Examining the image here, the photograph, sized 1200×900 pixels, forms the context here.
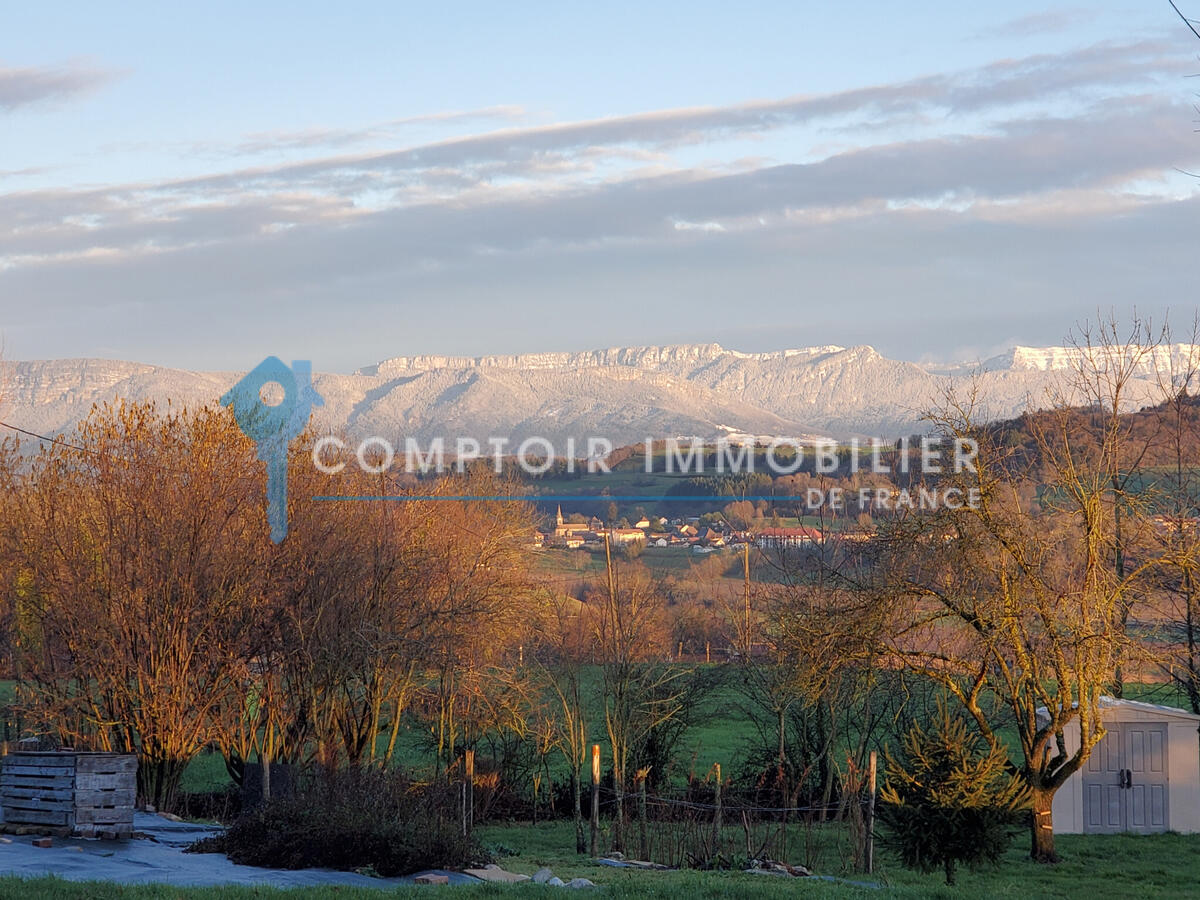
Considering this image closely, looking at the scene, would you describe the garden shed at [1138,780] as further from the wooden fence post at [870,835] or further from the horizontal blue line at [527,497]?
the horizontal blue line at [527,497]

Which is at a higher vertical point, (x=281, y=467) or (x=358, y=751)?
(x=281, y=467)

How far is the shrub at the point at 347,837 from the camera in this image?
1323 centimetres

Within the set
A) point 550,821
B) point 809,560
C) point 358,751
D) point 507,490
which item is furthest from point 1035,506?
point 507,490

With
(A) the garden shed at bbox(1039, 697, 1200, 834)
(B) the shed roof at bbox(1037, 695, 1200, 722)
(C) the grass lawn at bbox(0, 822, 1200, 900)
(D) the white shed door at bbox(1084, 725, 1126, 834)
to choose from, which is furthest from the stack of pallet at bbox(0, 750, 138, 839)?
(D) the white shed door at bbox(1084, 725, 1126, 834)

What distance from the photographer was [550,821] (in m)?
25.1

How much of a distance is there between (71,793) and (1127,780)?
18.7 meters

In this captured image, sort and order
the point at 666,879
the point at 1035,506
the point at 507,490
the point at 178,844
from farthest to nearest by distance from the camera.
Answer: the point at 507,490 < the point at 1035,506 < the point at 178,844 < the point at 666,879

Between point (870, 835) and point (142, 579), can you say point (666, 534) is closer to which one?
point (142, 579)

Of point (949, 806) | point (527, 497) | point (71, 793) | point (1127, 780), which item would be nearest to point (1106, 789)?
point (1127, 780)

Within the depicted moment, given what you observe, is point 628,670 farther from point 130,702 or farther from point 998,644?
point 130,702

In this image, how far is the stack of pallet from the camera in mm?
14492

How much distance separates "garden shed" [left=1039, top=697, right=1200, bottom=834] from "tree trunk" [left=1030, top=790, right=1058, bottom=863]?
3848 mm

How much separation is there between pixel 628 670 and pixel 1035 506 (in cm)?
879

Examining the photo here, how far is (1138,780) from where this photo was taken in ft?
74.0
